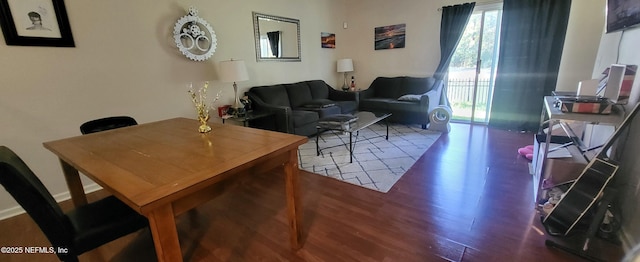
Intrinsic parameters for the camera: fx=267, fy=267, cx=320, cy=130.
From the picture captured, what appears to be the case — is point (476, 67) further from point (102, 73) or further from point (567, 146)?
point (102, 73)

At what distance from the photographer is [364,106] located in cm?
490

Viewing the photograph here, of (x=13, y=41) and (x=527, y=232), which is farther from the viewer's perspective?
(x=13, y=41)

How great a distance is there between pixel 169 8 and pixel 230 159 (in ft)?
8.80

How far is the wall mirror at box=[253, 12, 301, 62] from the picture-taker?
4078 millimetres

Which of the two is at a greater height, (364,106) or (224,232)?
(364,106)

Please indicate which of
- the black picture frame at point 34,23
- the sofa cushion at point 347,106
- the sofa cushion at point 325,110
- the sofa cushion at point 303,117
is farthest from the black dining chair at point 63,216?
the sofa cushion at point 347,106

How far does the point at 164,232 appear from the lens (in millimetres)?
990

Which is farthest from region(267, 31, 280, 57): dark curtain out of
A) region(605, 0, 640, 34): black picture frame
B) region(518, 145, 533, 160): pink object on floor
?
region(605, 0, 640, 34): black picture frame

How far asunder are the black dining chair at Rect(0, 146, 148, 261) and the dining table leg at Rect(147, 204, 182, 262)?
449mm

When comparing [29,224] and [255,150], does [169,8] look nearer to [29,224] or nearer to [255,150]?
[29,224]

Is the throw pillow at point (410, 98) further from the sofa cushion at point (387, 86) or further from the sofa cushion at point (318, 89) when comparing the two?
the sofa cushion at point (318, 89)

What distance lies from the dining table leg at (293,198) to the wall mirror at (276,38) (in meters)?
2.99

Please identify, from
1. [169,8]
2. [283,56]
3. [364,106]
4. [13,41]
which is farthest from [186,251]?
[364,106]

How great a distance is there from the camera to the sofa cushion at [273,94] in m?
3.99
